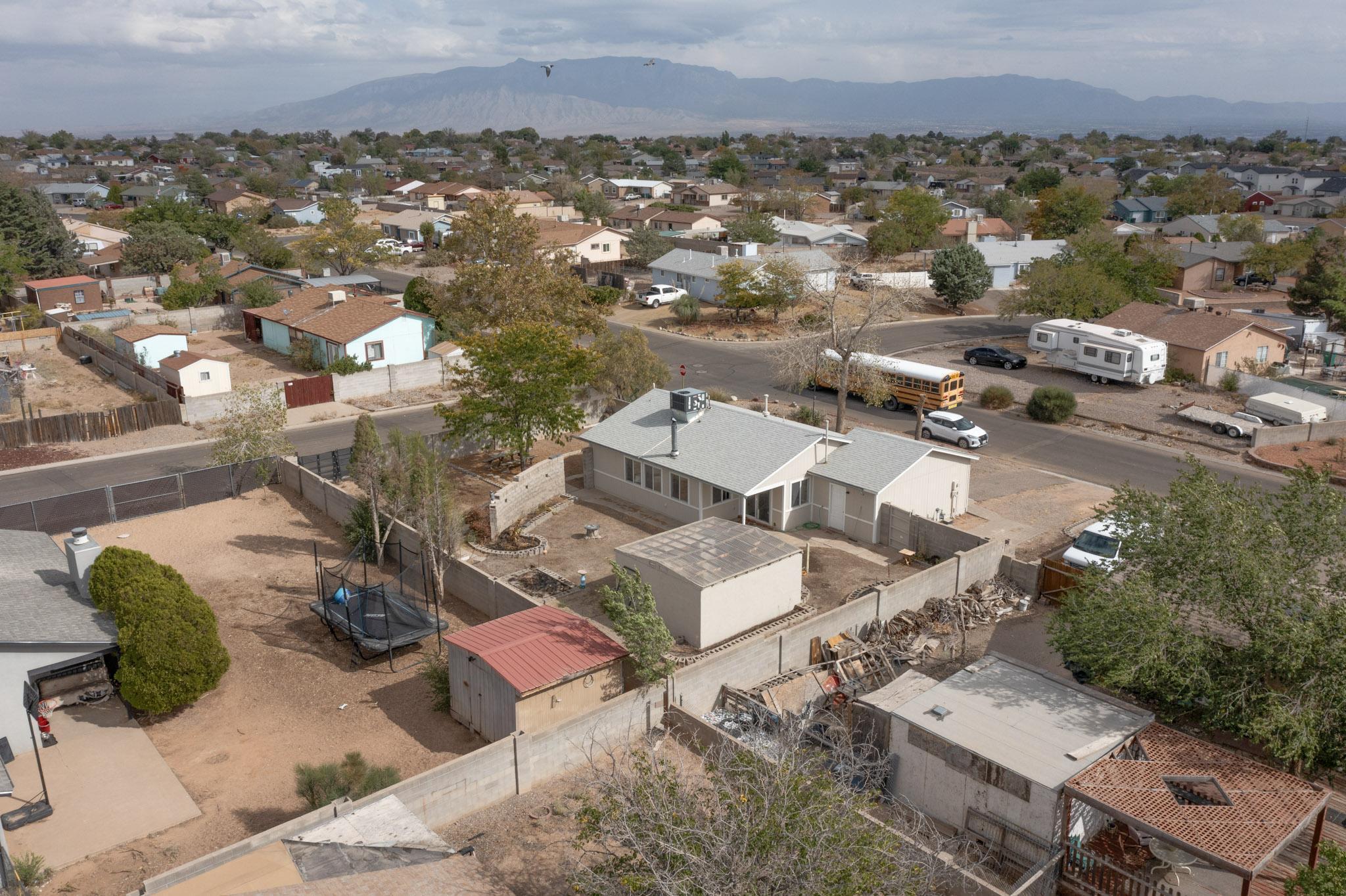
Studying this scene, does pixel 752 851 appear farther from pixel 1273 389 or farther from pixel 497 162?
pixel 497 162

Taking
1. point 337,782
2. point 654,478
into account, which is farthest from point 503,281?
point 337,782

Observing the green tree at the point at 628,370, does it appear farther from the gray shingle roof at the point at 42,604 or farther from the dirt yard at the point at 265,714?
the gray shingle roof at the point at 42,604

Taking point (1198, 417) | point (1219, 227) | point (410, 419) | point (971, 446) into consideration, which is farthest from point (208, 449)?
point (1219, 227)

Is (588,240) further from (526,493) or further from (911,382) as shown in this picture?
(526,493)

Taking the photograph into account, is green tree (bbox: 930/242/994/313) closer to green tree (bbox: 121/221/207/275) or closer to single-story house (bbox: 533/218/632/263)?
single-story house (bbox: 533/218/632/263)

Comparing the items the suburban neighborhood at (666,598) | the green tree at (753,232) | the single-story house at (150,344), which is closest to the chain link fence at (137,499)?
the suburban neighborhood at (666,598)

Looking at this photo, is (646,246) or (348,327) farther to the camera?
(646,246)
